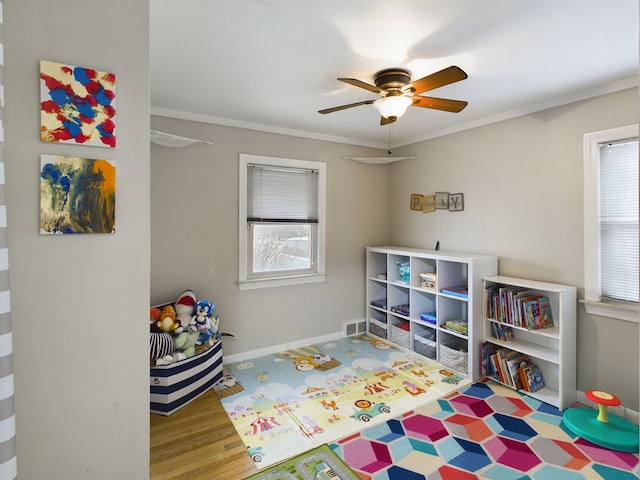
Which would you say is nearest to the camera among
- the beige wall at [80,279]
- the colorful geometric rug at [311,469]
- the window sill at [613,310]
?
the beige wall at [80,279]

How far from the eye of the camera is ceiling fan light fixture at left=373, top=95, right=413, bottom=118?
2115 millimetres

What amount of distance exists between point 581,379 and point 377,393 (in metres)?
1.61

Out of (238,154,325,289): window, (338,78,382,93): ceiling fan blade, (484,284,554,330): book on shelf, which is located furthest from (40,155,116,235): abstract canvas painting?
(484,284,554,330): book on shelf

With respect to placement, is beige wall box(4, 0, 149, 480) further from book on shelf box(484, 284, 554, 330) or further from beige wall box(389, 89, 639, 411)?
beige wall box(389, 89, 639, 411)

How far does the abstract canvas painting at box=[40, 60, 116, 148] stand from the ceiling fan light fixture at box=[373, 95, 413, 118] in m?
1.52

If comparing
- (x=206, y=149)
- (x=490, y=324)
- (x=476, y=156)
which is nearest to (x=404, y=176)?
(x=476, y=156)

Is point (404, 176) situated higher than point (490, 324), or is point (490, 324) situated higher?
point (404, 176)

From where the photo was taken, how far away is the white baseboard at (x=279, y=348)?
333 cm

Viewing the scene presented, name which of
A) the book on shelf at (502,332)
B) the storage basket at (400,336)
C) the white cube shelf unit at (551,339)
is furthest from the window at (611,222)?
the storage basket at (400,336)

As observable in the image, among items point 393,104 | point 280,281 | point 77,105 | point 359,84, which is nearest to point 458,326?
point 280,281

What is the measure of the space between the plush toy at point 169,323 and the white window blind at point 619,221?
131 inches

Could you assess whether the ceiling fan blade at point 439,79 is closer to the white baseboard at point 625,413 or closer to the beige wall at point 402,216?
the beige wall at point 402,216

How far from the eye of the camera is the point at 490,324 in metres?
2.97

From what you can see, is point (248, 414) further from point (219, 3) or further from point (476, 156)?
point (476, 156)
